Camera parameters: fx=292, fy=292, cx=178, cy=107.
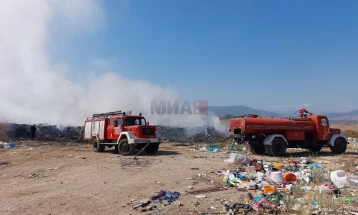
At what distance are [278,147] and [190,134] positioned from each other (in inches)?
526

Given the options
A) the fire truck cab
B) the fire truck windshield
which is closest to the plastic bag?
the fire truck cab

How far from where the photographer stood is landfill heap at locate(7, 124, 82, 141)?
2423 centimetres

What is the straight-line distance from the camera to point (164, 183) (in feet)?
23.9

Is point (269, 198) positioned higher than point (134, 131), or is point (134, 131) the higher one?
point (134, 131)

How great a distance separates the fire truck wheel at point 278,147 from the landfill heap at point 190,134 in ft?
33.3

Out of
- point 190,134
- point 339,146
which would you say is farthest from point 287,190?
point 190,134

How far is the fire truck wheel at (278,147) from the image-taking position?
13.3 m

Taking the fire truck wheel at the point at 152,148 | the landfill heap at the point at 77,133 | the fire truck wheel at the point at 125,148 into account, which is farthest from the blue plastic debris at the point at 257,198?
the landfill heap at the point at 77,133

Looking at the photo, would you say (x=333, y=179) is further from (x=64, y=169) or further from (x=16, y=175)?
(x=16, y=175)

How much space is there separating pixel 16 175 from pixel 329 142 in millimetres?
13682

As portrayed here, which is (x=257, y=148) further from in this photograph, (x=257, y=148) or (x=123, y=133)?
(x=123, y=133)

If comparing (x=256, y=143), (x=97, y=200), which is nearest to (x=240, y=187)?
(x=97, y=200)

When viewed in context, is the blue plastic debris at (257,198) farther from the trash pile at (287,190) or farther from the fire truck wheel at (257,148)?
the fire truck wheel at (257,148)

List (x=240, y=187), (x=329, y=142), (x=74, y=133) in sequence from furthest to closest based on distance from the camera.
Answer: (x=74, y=133)
(x=329, y=142)
(x=240, y=187)
